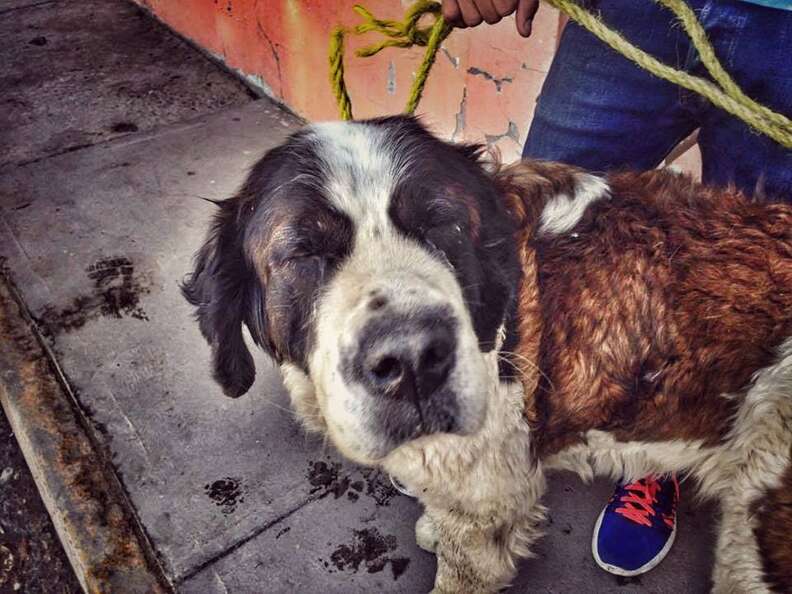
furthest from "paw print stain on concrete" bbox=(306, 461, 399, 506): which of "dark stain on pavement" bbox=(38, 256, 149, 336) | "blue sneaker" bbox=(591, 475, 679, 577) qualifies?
"dark stain on pavement" bbox=(38, 256, 149, 336)

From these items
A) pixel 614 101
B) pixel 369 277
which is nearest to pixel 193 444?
pixel 369 277

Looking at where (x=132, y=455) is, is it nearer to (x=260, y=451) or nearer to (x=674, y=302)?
(x=260, y=451)

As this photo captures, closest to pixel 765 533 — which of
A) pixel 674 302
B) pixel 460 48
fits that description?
pixel 674 302

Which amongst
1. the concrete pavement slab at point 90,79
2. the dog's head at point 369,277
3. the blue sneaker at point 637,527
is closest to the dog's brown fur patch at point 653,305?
the dog's head at point 369,277

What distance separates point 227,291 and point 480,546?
103 cm

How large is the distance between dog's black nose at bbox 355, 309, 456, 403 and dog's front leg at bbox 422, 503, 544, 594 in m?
0.64

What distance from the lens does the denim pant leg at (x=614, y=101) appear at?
170cm

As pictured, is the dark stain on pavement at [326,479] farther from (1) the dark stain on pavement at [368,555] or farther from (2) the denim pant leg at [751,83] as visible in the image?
(2) the denim pant leg at [751,83]

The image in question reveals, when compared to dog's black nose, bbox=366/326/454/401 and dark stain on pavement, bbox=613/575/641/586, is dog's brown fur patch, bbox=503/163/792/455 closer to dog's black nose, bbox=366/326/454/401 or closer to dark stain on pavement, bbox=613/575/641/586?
dog's black nose, bbox=366/326/454/401

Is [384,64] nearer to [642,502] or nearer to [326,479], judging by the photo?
[326,479]

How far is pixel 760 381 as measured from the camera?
156 cm

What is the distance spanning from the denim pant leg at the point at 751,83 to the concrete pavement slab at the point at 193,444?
1.21m

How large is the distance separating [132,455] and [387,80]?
2225 mm

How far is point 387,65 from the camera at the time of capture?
3.37 m
